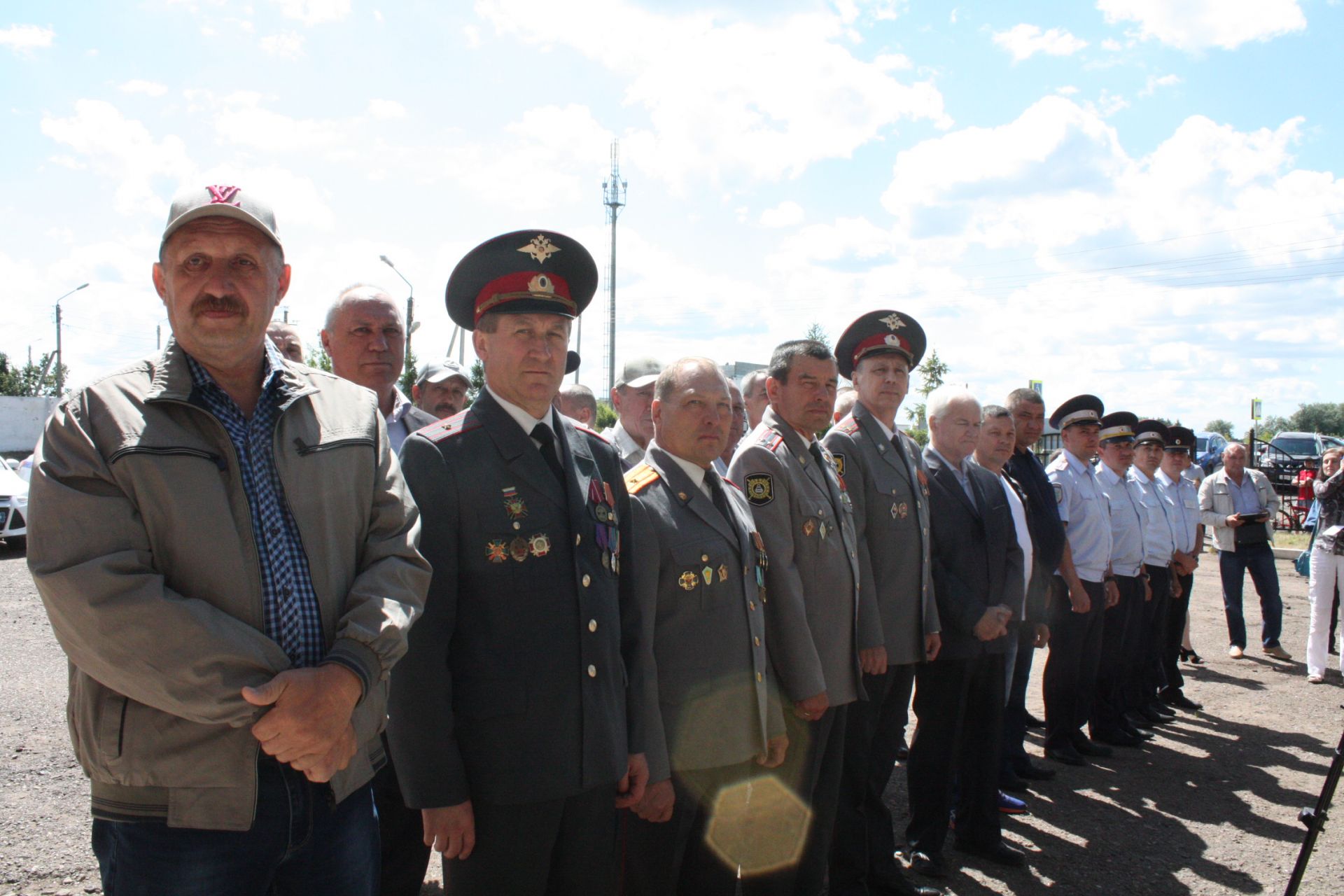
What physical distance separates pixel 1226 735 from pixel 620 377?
5172 mm

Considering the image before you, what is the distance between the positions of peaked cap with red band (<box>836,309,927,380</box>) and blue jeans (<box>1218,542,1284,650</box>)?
6.43 metres

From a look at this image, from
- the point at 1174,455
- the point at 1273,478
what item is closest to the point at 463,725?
the point at 1174,455

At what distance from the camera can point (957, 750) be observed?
165 inches

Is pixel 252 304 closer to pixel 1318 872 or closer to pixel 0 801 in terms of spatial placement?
pixel 0 801

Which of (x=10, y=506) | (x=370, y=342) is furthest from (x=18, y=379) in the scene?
(x=370, y=342)

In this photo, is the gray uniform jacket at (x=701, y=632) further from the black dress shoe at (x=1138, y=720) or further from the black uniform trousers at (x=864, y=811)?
the black dress shoe at (x=1138, y=720)

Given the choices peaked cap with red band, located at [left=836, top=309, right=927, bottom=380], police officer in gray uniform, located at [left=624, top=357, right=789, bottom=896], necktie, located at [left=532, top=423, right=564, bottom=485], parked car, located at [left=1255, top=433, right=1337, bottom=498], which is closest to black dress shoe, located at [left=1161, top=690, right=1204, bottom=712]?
peaked cap with red band, located at [left=836, top=309, right=927, bottom=380]

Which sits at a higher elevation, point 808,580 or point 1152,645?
point 808,580

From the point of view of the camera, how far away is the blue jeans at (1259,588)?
8.69 meters

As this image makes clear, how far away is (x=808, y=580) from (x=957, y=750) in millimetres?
1489

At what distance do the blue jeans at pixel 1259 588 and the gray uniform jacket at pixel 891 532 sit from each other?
21.6 feet

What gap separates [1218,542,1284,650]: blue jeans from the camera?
8688mm

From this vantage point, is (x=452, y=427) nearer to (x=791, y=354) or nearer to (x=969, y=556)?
(x=791, y=354)

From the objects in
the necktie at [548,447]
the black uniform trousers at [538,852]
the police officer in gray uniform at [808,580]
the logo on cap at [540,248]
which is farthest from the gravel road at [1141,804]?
the logo on cap at [540,248]
